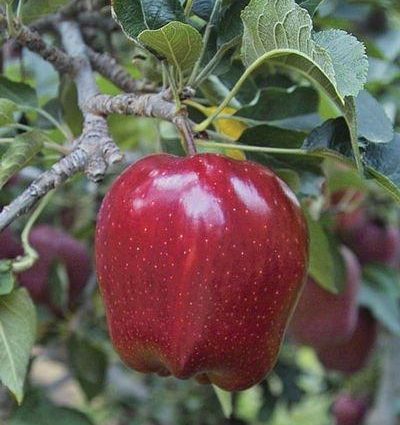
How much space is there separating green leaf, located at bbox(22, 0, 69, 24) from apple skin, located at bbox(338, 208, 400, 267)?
828 millimetres

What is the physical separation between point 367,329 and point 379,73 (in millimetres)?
458

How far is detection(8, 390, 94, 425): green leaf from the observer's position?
3.34 feet

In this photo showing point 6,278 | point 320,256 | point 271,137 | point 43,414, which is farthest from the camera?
point 43,414

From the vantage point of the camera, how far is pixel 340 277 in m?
1.12

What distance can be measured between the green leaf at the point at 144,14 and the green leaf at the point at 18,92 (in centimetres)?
24

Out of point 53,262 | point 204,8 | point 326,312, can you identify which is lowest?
point 326,312

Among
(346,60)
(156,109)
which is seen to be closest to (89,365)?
(156,109)

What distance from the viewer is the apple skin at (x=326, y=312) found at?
1.30 m

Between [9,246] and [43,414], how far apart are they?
22 centimetres

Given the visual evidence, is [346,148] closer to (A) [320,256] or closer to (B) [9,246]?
(A) [320,256]

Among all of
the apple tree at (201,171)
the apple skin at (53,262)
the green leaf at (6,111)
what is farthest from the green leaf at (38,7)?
the apple skin at (53,262)

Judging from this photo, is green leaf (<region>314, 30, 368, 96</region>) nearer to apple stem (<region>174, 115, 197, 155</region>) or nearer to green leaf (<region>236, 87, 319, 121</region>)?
apple stem (<region>174, 115, 197, 155</region>)

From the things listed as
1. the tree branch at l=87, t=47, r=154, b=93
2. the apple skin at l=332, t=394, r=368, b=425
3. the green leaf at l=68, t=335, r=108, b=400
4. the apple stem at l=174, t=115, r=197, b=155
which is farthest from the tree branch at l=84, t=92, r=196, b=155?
the apple skin at l=332, t=394, r=368, b=425

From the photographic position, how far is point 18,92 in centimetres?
81
